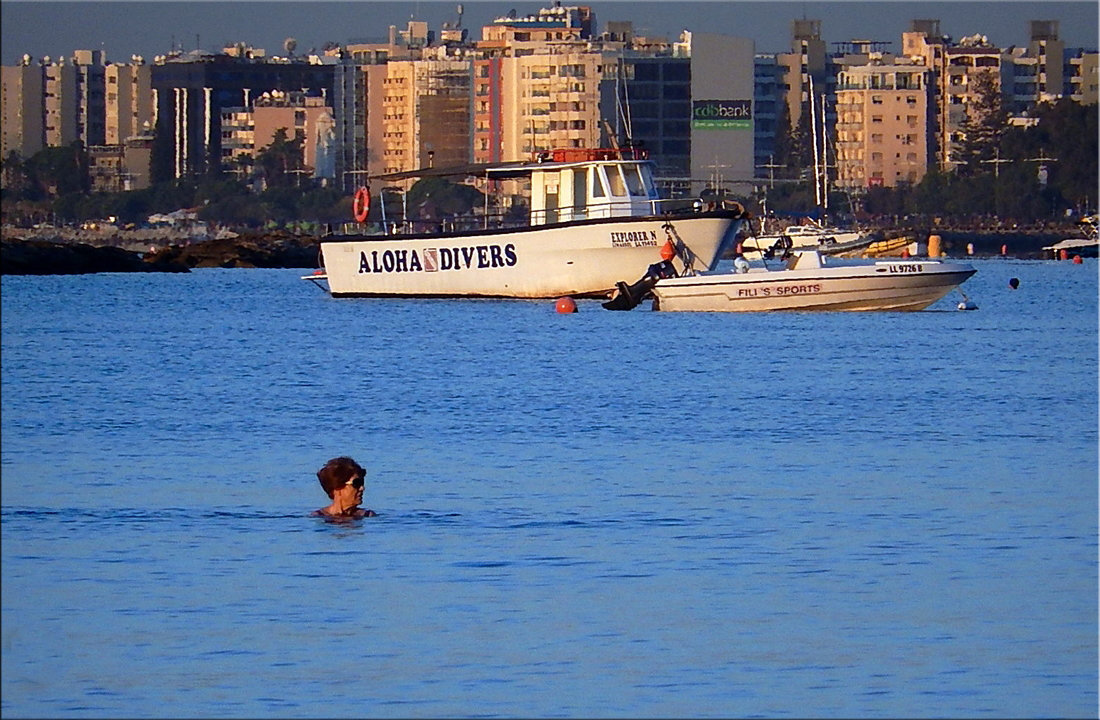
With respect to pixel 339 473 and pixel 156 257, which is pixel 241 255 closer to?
pixel 156 257

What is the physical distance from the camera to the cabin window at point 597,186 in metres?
55.1

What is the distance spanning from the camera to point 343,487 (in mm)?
18234

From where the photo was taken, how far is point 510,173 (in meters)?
57.6

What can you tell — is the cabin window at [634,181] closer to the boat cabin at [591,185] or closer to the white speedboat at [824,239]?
the boat cabin at [591,185]

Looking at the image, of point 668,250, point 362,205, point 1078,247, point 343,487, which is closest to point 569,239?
point 668,250

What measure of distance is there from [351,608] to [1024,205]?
17282 cm

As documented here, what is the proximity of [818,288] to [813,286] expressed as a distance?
0.11 m

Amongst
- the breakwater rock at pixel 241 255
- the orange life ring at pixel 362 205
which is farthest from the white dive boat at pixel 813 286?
the breakwater rock at pixel 241 255

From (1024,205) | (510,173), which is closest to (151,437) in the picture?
(510,173)

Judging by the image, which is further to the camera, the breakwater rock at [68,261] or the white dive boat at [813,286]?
the breakwater rock at [68,261]

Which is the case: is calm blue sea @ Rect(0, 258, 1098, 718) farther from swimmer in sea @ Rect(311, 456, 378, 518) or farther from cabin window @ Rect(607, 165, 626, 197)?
cabin window @ Rect(607, 165, 626, 197)

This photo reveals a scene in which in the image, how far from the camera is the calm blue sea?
42.1ft

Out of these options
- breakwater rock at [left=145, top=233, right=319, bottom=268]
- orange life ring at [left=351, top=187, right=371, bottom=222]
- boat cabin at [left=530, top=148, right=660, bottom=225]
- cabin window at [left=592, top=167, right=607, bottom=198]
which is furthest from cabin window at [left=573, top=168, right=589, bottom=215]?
breakwater rock at [left=145, top=233, right=319, bottom=268]

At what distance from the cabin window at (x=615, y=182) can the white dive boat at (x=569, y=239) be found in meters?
0.02
